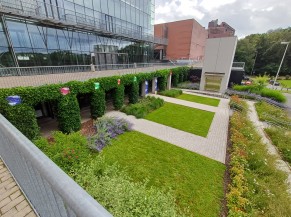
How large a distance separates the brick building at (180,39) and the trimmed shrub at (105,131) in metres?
32.5

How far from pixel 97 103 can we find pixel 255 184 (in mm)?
10968

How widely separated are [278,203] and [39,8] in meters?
20.0

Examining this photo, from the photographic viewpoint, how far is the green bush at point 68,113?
955cm

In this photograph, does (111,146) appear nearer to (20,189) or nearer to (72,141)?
(72,141)

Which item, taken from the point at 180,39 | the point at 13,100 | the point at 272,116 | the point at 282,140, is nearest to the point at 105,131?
the point at 13,100

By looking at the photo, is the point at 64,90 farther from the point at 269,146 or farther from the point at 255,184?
the point at 269,146

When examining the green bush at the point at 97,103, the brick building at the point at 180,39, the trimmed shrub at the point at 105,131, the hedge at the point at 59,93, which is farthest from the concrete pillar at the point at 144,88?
the brick building at the point at 180,39

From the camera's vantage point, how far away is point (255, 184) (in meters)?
6.19

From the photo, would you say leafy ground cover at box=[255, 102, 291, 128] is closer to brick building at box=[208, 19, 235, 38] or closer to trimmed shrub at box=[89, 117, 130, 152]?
trimmed shrub at box=[89, 117, 130, 152]

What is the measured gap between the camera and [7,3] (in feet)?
37.0

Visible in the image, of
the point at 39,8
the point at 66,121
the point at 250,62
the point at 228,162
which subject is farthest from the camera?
the point at 250,62

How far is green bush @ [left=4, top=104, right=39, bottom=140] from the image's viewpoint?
7609 millimetres

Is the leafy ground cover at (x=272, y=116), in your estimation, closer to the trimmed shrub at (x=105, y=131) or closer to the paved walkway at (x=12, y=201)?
the trimmed shrub at (x=105, y=131)

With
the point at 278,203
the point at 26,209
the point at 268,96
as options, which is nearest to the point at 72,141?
the point at 26,209
